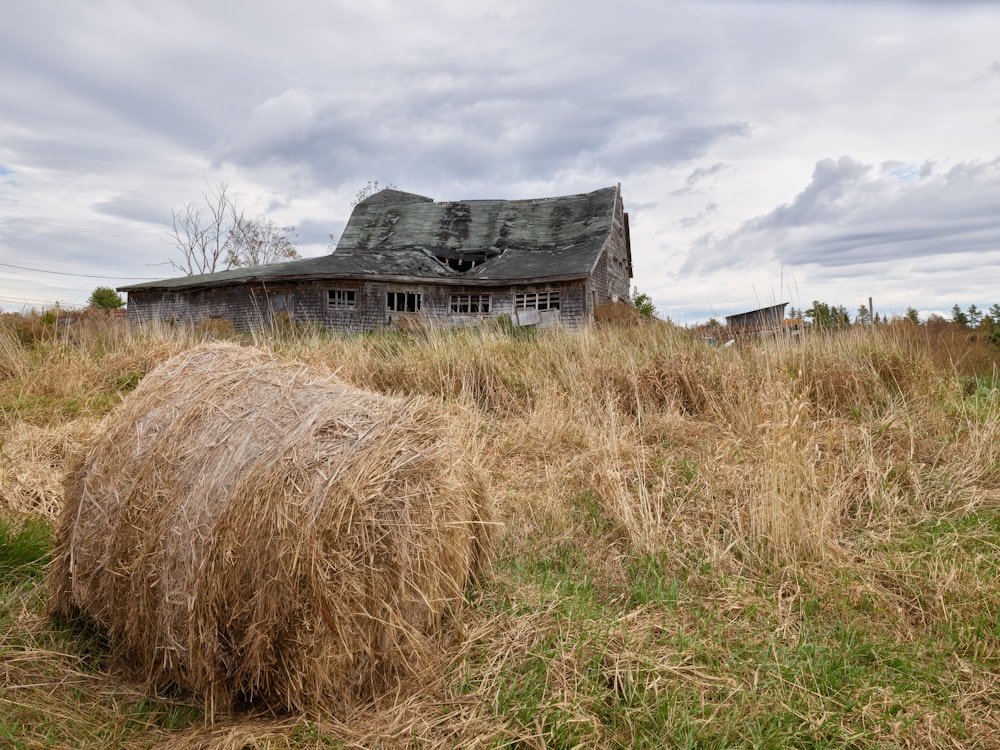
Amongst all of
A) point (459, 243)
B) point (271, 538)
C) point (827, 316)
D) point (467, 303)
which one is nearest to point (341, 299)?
point (467, 303)

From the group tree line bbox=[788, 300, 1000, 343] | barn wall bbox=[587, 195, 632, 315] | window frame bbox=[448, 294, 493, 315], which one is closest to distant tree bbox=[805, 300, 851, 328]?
tree line bbox=[788, 300, 1000, 343]

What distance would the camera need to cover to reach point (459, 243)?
86.7 ft

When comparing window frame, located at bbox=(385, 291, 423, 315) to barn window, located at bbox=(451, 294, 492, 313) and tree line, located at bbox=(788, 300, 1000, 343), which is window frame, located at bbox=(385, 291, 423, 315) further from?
tree line, located at bbox=(788, 300, 1000, 343)

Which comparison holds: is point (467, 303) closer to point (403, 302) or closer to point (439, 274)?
point (439, 274)

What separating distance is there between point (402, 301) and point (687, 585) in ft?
67.3

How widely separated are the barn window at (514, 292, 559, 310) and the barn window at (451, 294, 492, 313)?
125 cm

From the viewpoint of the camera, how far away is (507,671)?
2986mm

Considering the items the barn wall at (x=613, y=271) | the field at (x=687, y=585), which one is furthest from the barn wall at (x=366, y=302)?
the field at (x=687, y=585)

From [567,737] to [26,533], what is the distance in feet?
12.7

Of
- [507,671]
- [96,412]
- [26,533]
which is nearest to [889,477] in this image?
[507,671]

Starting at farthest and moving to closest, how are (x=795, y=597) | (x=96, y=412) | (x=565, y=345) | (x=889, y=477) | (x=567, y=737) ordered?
(x=565, y=345)
(x=96, y=412)
(x=889, y=477)
(x=795, y=597)
(x=567, y=737)

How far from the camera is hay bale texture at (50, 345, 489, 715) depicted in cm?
265

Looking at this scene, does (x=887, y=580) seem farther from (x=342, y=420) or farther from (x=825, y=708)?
(x=342, y=420)

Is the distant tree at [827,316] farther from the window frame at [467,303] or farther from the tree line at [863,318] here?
the window frame at [467,303]
